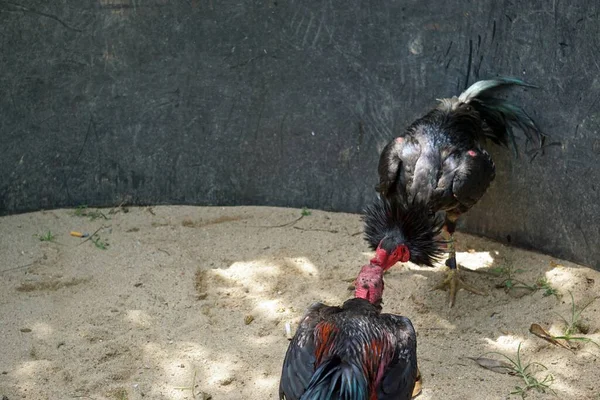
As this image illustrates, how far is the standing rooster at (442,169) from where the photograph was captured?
505cm

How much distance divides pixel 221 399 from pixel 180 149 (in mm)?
2614

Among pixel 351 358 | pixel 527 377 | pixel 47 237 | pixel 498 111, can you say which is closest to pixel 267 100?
pixel 498 111

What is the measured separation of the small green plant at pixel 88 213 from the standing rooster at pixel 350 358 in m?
2.92

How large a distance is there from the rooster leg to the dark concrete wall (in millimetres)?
570

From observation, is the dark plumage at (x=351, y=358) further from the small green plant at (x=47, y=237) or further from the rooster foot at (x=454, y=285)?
the small green plant at (x=47, y=237)

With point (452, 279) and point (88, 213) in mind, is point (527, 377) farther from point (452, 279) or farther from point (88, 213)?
point (88, 213)

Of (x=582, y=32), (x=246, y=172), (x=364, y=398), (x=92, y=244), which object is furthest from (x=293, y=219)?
(x=364, y=398)

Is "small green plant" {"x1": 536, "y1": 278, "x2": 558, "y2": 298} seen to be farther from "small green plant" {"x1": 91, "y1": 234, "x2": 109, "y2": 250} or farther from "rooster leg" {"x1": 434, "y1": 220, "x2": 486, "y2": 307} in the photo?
"small green plant" {"x1": 91, "y1": 234, "x2": 109, "y2": 250}

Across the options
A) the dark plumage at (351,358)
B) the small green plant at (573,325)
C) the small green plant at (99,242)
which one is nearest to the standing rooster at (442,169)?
the small green plant at (573,325)

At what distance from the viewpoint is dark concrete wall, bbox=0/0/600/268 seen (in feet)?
19.2

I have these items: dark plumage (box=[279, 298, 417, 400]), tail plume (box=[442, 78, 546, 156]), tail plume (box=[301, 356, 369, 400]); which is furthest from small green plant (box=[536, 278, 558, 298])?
tail plume (box=[301, 356, 369, 400])

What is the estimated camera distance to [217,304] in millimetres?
5566

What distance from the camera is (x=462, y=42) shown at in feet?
19.8

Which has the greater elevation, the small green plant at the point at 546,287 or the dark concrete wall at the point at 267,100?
the dark concrete wall at the point at 267,100
